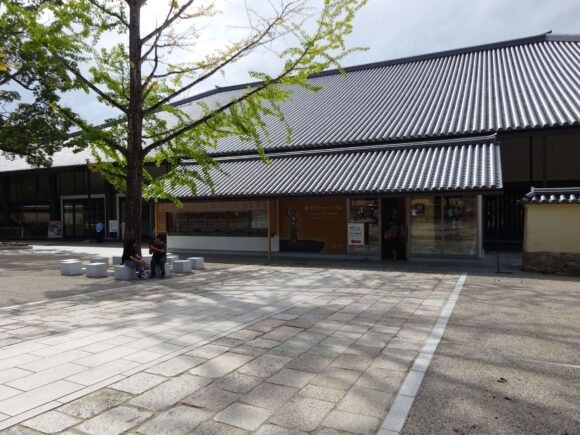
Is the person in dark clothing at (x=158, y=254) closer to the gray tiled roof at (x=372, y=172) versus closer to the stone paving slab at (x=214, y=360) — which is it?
the stone paving slab at (x=214, y=360)

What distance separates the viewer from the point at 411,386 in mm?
4680

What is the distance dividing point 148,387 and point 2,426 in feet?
4.27

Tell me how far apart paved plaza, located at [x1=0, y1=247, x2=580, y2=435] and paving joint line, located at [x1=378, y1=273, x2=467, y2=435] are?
0.02m

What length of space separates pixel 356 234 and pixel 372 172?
259 centimetres

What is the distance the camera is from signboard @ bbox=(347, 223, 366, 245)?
17.3 m

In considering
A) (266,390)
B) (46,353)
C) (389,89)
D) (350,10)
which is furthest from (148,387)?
(389,89)

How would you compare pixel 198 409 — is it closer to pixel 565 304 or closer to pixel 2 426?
pixel 2 426

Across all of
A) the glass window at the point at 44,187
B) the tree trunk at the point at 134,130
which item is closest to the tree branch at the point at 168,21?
the tree trunk at the point at 134,130

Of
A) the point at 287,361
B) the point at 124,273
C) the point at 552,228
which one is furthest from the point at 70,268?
the point at 552,228

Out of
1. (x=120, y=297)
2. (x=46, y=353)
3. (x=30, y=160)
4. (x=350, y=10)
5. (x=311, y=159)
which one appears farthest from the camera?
(x=30, y=160)

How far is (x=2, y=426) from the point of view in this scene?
12.4 ft

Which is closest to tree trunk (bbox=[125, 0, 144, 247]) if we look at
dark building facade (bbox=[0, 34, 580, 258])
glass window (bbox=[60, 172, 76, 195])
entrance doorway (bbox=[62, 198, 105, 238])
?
dark building facade (bbox=[0, 34, 580, 258])

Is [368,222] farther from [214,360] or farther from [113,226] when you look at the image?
[113,226]

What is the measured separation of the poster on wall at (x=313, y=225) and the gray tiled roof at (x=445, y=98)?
280 cm
